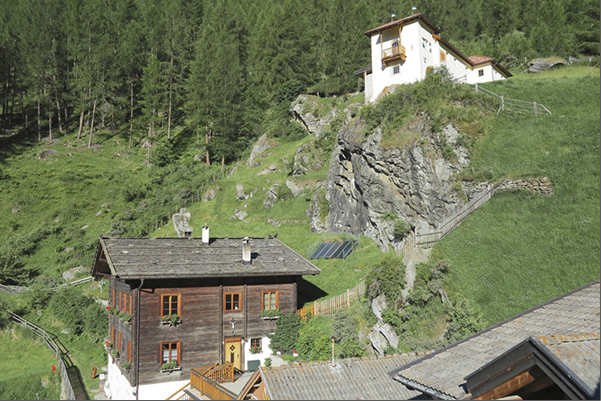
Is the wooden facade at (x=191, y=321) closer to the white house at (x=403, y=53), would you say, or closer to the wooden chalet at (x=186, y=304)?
the wooden chalet at (x=186, y=304)

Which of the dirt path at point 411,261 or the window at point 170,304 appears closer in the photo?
the dirt path at point 411,261

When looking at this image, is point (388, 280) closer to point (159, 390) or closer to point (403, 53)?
point (159, 390)

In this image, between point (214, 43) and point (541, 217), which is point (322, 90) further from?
point (541, 217)

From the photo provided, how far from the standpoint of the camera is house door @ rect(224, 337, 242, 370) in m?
25.6

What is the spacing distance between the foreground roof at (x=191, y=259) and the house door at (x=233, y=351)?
149 inches

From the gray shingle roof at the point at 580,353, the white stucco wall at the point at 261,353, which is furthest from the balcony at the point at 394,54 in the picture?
the gray shingle roof at the point at 580,353

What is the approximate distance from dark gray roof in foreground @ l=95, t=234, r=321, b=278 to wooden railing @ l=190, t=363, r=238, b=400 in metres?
4.94

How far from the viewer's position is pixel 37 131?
2950 inches

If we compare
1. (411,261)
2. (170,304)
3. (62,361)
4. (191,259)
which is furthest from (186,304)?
(411,261)

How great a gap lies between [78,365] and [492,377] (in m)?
30.8

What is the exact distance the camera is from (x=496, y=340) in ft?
31.0

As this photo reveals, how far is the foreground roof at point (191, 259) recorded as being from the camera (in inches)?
959

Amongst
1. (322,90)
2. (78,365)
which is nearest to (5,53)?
(322,90)

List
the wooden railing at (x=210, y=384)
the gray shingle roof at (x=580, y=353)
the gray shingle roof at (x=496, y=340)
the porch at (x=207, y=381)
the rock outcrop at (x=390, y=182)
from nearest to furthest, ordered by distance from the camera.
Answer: the gray shingle roof at (x=580, y=353), the gray shingle roof at (x=496, y=340), the wooden railing at (x=210, y=384), the porch at (x=207, y=381), the rock outcrop at (x=390, y=182)
